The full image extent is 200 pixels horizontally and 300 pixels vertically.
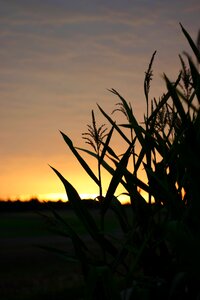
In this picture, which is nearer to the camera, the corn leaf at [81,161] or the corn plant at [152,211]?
the corn plant at [152,211]

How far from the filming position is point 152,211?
1708 millimetres

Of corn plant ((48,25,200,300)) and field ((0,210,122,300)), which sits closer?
corn plant ((48,25,200,300))

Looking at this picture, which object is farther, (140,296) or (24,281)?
(24,281)

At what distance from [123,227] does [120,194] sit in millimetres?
161

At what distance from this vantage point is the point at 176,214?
5.03 ft

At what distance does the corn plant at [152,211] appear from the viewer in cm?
140

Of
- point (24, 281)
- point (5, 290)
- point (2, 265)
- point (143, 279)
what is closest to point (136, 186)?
point (143, 279)

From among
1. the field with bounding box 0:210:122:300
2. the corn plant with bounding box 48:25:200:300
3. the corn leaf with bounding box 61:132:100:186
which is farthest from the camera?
the field with bounding box 0:210:122:300

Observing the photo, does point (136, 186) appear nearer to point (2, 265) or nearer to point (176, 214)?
point (176, 214)

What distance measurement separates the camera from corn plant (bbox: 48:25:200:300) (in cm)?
140

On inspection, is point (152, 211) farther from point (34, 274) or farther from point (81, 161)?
point (34, 274)

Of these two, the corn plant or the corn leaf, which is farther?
the corn leaf

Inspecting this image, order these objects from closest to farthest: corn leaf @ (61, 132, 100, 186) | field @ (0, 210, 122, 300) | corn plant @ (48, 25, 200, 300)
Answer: corn plant @ (48, 25, 200, 300), corn leaf @ (61, 132, 100, 186), field @ (0, 210, 122, 300)

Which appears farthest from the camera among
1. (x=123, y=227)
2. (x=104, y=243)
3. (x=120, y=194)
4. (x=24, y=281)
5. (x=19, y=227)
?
(x=19, y=227)
